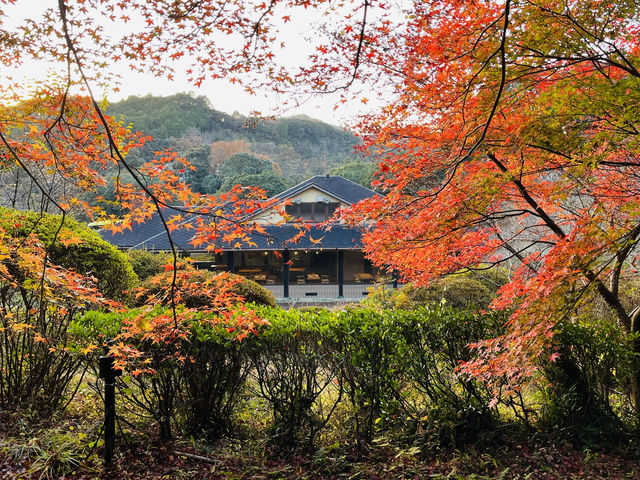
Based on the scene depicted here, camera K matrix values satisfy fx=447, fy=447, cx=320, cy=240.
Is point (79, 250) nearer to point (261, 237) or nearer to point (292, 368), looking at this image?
point (292, 368)

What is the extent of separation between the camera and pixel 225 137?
4878cm

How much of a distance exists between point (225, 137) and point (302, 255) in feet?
103

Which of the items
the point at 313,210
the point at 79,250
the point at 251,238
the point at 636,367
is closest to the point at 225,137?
the point at 313,210

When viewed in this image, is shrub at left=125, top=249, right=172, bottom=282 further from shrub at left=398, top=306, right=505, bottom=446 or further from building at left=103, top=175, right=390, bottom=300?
shrub at left=398, top=306, right=505, bottom=446

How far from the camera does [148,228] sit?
67.2ft

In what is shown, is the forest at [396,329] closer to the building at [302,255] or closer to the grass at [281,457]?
the grass at [281,457]

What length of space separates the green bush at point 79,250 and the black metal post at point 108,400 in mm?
2024

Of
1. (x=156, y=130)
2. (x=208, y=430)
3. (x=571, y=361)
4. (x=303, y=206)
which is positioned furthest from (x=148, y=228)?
(x=156, y=130)

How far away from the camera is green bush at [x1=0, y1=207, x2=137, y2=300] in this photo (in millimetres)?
5488

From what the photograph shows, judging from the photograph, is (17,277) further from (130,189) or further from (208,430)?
(208,430)

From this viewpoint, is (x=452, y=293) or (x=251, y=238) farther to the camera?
(x=251, y=238)

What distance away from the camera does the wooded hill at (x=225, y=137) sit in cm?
3941

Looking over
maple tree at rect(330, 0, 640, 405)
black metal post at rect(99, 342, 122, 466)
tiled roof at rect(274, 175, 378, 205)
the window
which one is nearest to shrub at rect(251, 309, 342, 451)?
black metal post at rect(99, 342, 122, 466)

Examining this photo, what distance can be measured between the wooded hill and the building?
1502 centimetres
